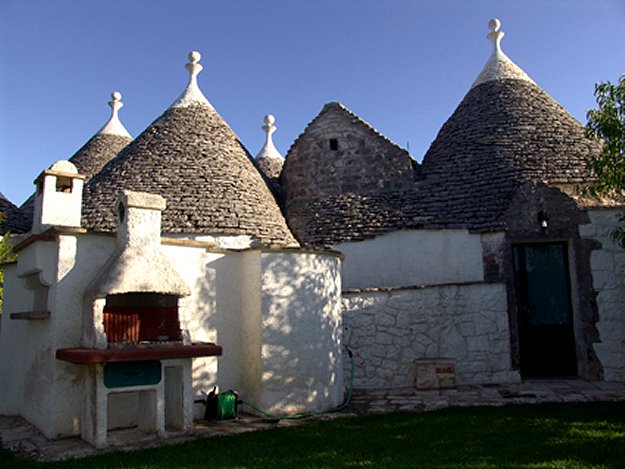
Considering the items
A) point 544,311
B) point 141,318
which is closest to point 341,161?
point 544,311

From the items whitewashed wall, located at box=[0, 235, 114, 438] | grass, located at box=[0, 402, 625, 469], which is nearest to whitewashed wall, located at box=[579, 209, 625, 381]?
grass, located at box=[0, 402, 625, 469]

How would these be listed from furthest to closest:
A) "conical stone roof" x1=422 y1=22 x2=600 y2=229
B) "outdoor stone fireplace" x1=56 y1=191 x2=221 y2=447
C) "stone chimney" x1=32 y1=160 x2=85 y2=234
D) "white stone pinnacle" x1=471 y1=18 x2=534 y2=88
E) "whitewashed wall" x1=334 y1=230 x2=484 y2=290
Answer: "white stone pinnacle" x1=471 y1=18 x2=534 y2=88 → "conical stone roof" x1=422 y1=22 x2=600 y2=229 → "whitewashed wall" x1=334 y1=230 x2=484 y2=290 → "stone chimney" x1=32 y1=160 x2=85 y2=234 → "outdoor stone fireplace" x1=56 y1=191 x2=221 y2=447

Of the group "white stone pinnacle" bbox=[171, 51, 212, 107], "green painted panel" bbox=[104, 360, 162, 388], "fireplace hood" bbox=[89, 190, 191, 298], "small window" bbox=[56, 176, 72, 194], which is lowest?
"green painted panel" bbox=[104, 360, 162, 388]

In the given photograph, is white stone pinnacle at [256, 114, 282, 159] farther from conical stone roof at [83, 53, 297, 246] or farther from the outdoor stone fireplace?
the outdoor stone fireplace

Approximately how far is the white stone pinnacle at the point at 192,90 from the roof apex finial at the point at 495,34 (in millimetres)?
8523

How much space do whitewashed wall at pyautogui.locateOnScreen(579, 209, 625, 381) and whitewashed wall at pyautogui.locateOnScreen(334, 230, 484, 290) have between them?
7.22 ft

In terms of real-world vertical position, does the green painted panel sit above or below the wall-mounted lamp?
below

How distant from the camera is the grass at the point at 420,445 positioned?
509cm

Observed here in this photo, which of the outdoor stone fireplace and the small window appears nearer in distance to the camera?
the outdoor stone fireplace

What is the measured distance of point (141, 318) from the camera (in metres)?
7.29

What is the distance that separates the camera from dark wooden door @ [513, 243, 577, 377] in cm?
1039

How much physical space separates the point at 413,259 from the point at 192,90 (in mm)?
8184

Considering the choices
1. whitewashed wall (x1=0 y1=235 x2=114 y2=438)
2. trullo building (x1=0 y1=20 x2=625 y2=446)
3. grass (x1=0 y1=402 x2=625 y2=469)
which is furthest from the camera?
trullo building (x1=0 y1=20 x2=625 y2=446)

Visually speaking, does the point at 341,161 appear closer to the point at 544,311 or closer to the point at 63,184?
the point at 544,311
